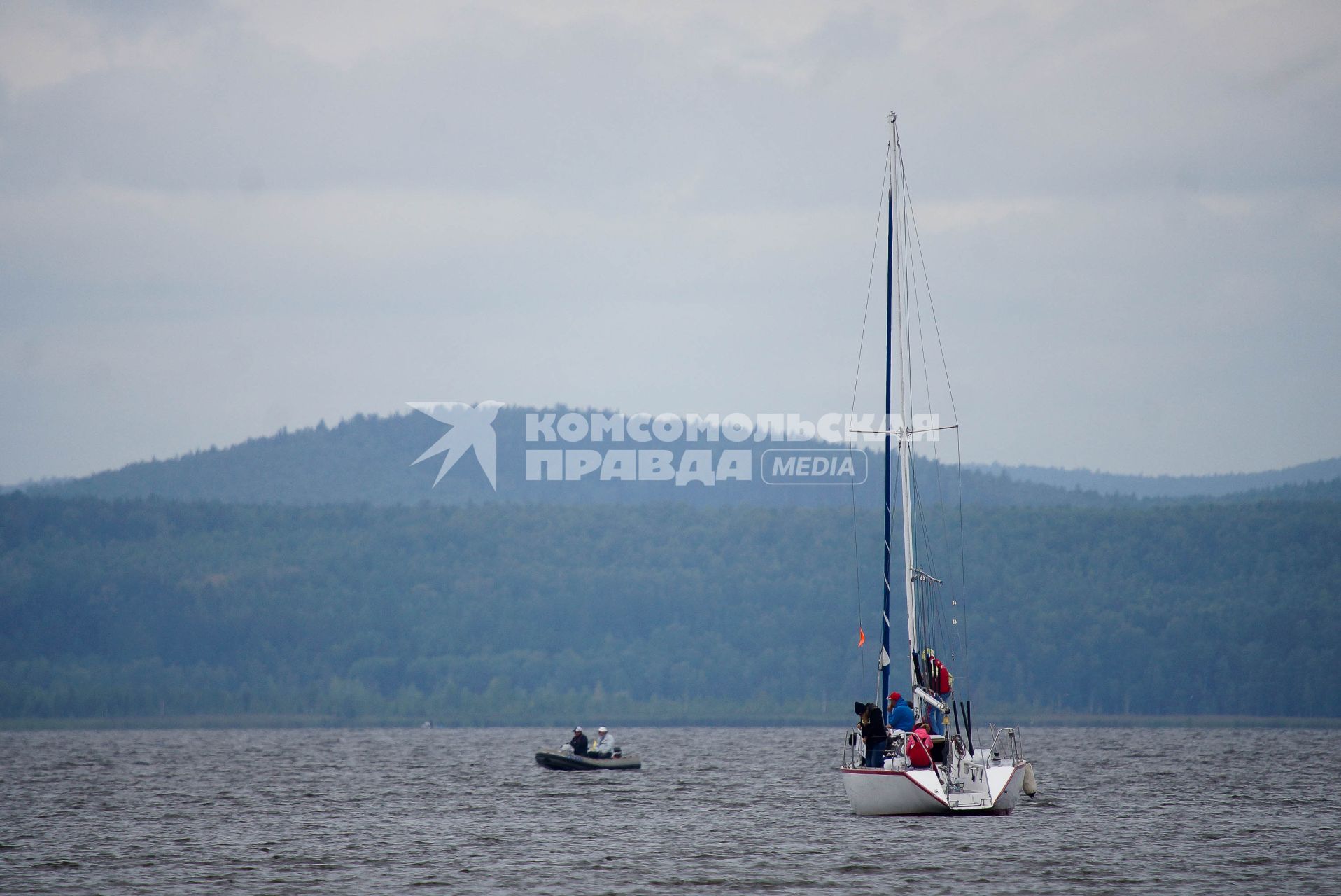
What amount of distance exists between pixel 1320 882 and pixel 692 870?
14.8m

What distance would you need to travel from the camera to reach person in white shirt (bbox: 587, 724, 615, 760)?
85.2m

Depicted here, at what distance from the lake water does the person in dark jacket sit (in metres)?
2.31

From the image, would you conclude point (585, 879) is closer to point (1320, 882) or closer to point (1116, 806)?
point (1320, 882)

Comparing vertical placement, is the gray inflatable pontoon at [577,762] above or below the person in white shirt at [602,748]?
below

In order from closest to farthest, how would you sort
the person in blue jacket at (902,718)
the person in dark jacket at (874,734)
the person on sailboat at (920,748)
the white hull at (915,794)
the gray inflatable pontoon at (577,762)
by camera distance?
the white hull at (915,794) < the person on sailboat at (920,748) < the person in dark jacket at (874,734) < the person in blue jacket at (902,718) < the gray inflatable pontoon at (577,762)

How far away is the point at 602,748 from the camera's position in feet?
282

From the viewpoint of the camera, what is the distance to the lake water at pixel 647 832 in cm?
4278

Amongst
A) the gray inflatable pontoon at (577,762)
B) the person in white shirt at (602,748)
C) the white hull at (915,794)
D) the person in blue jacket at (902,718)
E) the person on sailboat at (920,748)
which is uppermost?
the person in blue jacket at (902,718)

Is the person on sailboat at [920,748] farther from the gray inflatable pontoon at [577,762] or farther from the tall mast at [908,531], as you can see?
the gray inflatable pontoon at [577,762]

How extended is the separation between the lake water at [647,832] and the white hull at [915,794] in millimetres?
986

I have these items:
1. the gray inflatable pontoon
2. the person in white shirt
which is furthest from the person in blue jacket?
the gray inflatable pontoon

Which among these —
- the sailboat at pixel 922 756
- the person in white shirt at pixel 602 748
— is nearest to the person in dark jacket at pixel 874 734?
the sailboat at pixel 922 756

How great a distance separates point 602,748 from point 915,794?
1517 inches

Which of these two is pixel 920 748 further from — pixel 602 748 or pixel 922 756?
pixel 602 748
